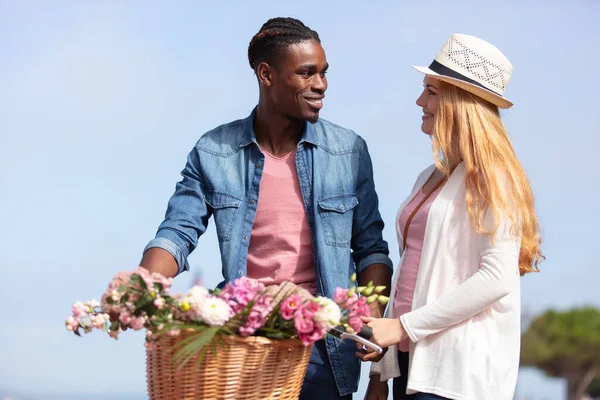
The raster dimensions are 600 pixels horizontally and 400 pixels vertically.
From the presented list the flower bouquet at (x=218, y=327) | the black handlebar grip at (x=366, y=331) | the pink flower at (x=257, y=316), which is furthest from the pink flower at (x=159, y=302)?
the black handlebar grip at (x=366, y=331)

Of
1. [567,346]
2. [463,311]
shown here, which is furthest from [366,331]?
[567,346]

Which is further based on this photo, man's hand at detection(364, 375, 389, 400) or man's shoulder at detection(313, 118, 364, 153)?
man's shoulder at detection(313, 118, 364, 153)

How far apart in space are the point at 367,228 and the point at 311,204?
34 centimetres

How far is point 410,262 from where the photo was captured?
4.39 m

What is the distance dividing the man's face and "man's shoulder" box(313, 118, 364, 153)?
21cm

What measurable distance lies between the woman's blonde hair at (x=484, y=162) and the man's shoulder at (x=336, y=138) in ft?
2.58

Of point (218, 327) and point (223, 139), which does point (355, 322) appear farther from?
point (223, 139)

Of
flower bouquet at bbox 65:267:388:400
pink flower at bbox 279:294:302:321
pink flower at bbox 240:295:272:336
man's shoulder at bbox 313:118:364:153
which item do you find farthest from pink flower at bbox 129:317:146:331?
man's shoulder at bbox 313:118:364:153

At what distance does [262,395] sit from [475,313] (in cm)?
102

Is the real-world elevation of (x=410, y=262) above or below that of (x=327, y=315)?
above

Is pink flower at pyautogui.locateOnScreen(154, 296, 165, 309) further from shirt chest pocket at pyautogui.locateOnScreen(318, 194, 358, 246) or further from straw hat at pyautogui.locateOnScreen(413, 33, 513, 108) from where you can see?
straw hat at pyautogui.locateOnScreen(413, 33, 513, 108)

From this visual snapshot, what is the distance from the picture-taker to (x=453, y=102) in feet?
14.4

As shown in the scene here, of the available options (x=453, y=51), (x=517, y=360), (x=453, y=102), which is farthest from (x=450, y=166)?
(x=517, y=360)

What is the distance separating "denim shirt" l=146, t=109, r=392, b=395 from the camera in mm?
4703
